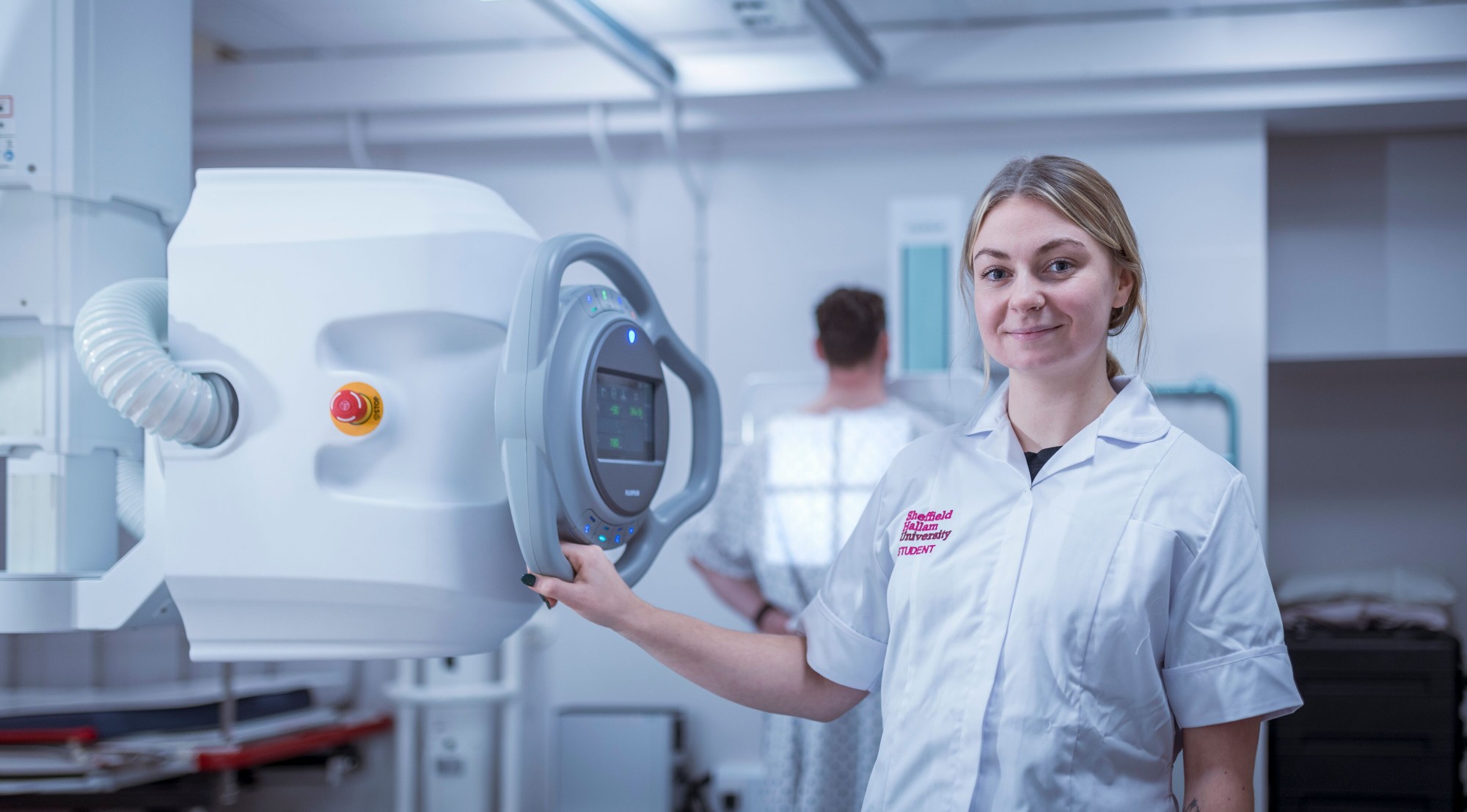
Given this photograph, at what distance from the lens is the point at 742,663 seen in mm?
1505

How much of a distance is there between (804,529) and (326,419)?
167 centimetres

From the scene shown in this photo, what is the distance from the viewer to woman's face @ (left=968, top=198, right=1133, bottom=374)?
129cm

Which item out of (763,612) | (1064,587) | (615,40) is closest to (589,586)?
(1064,587)

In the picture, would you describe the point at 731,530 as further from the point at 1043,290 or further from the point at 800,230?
the point at 1043,290

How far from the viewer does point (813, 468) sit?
9.87 ft

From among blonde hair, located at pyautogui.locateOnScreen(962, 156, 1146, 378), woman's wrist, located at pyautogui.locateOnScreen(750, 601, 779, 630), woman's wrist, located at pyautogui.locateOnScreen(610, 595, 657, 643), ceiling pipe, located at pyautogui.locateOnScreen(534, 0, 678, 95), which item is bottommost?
woman's wrist, located at pyautogui.locateOnScreen(750, 601, 779, 630)

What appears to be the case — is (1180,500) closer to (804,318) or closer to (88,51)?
(88,51)

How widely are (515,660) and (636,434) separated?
2.21 meters

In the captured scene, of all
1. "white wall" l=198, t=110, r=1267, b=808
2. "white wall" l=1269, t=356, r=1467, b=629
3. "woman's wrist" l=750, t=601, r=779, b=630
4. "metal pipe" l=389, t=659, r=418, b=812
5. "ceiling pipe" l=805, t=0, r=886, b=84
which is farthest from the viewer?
"white wall" l=1269, t=356, r=1467, b=629

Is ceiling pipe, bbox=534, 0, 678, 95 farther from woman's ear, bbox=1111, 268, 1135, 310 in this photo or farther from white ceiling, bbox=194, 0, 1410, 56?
woman's ear, bbox=1111, 268, 1135, 310

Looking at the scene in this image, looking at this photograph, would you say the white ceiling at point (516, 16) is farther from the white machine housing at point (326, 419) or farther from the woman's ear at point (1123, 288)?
the woman's ear at point (1123, 288)

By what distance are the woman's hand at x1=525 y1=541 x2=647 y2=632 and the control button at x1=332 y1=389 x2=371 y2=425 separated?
25cm

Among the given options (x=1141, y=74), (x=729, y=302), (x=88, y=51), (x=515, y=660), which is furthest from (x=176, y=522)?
(x=1141, y=74)

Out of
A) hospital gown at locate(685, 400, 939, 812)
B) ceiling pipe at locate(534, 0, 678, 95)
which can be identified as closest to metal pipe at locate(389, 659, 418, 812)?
hospital gown at locate(685, 400, 939, 812)
